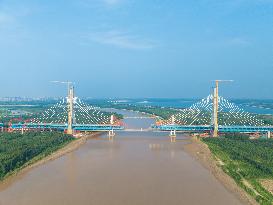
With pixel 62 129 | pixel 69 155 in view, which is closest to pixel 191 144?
pixel 69 155

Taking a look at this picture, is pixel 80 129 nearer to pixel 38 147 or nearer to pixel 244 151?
pixel 38 147

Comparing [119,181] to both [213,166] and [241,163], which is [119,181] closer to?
[213,166]

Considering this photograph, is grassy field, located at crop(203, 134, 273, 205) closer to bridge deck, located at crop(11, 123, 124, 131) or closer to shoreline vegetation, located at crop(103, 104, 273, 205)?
shoreline vegetation, located at crop(103, 104, 273, 205)

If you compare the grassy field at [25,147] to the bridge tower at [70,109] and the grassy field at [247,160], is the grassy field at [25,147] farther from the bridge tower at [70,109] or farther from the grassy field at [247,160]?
the grassy field at [247,160]

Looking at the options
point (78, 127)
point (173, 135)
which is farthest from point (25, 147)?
point (173, 135)

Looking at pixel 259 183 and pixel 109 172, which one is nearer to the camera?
pixel 259 183

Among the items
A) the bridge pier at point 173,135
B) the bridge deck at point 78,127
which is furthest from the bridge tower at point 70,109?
the bridge pier at point 173,135

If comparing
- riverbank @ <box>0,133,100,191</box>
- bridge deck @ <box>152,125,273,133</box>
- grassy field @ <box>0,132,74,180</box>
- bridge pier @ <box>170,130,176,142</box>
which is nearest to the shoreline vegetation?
bridge deck @ <box>152,125,273,133</box>
